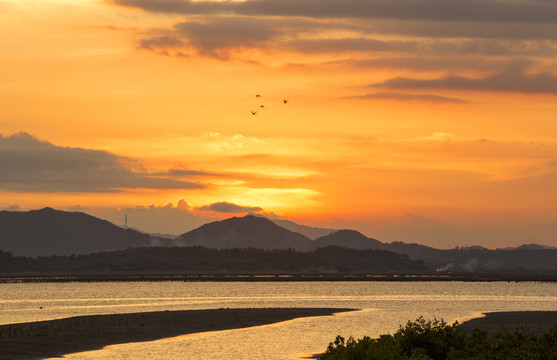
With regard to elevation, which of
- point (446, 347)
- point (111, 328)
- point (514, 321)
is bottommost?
point (111, 328)

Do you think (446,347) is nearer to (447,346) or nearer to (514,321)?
(447,346)

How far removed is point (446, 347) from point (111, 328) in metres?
65.4

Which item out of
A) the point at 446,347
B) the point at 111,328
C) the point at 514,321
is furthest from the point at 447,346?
the point at 514,321

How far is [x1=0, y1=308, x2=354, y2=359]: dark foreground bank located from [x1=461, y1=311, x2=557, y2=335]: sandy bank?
2831 cm

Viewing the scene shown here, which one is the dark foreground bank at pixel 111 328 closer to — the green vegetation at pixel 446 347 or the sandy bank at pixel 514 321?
the sandy bank at pixel 514 321

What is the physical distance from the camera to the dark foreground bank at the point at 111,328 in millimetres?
82188

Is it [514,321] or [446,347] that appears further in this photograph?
[514,321]

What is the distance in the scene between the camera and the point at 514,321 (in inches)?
4872

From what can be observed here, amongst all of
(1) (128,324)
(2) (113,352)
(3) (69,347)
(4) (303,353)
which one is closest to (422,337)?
(4) (303,353)

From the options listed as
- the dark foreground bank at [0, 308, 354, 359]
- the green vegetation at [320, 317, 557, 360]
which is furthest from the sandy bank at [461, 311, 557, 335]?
the green vegetation at [320, 317, 557, 360]

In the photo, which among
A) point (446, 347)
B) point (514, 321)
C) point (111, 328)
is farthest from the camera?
point (514, 321)

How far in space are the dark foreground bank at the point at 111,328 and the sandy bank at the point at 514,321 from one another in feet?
92.9

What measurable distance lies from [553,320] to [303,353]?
63.1 meters

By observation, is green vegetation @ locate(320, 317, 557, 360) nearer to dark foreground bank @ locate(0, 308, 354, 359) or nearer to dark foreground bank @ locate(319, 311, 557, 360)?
dark foreground bank @ locate(319, 311, 557, 360)
